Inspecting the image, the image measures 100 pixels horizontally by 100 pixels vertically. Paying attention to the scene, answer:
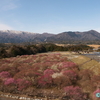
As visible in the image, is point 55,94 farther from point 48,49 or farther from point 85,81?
point 48,49

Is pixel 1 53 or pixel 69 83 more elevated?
pixel 1 53

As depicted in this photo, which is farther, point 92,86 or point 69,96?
point 92,86

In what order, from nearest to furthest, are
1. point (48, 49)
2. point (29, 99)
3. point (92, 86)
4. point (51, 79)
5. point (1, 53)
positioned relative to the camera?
1. point (29, 99)
2. point (92, 86)
3. point (51, 79)
4. point (1, 53)
5. point (48, 49)

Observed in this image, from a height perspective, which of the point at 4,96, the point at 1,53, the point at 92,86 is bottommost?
the point at 4,96

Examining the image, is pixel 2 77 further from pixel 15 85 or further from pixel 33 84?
pixel 33 84

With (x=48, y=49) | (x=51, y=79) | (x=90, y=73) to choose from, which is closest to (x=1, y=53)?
(x=51, y=79)

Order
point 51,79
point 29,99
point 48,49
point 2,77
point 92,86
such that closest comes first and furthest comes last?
1. point 29,99
2. point 92,86
3. point 51,79
4. point 2,77
5. point 48,49

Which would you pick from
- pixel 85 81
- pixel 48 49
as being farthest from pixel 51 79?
pixel 48 49

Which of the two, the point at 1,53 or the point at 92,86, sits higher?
the point at 1,53

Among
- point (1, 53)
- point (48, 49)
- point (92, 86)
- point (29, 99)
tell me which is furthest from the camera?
point (48, 49)
